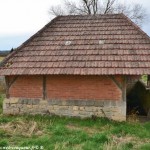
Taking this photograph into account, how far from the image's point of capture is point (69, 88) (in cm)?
1325

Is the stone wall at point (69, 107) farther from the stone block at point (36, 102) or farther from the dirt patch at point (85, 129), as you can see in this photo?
the dirt patch at point (85, 129)

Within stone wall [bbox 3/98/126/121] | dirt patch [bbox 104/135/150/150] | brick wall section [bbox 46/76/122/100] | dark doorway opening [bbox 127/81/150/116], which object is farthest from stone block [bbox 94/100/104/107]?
dirt patch [bbox 104/135/150/150]

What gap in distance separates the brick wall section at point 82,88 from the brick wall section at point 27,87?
0.36 metres

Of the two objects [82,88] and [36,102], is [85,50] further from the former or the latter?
[36,102]

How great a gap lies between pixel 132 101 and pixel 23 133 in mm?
7254

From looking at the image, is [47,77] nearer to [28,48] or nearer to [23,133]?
[28,48]

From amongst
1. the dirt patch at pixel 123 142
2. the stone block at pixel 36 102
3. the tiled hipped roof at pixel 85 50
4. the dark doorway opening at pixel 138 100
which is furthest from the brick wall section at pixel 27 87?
the dirt patch at pixel 123 142

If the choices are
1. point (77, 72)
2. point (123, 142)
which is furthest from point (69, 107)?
point (123, 142)

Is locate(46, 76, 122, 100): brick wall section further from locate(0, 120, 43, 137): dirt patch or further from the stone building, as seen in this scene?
locate(0, 120, 43, 137): dirt patch

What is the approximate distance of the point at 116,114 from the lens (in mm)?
12766

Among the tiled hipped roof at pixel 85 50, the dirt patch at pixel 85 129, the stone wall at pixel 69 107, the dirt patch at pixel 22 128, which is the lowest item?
the dirt patch at pixel 85 129

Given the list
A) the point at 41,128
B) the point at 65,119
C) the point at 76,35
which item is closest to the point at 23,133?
the point at 41,128

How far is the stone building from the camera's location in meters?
12.8

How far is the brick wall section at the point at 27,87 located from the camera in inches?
533
